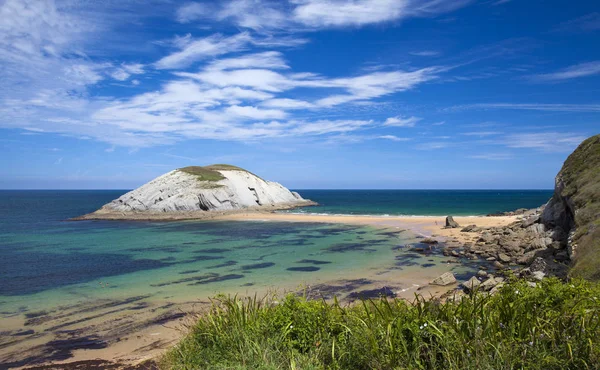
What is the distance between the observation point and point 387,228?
4319cm

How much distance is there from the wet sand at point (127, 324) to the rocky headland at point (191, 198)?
152 feet

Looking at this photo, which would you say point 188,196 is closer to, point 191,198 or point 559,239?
point 191,198

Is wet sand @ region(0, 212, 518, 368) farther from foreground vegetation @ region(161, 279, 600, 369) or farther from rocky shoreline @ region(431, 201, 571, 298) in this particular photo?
rocky shoreline @ region(431, 201, 571, 298)

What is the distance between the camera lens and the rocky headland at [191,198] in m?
64.9

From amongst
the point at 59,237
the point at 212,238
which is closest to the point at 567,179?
the point at 212,238

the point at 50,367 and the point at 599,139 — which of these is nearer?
the point at 50,367

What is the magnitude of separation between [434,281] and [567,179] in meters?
11.3

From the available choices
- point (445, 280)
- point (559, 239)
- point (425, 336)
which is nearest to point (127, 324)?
point (425, 336)

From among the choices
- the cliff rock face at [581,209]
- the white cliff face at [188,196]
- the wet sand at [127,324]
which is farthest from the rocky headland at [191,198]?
the cliff rock face at [581,209]

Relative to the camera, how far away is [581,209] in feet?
55.9

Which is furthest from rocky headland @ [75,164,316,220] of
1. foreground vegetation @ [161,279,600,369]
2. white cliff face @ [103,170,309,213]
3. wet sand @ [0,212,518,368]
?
foreground vegetation @ [161,279,600,369]

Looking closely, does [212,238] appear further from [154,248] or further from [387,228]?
[387,228]

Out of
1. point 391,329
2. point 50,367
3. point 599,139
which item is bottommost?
point 50,367

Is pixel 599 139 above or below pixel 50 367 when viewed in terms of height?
above
